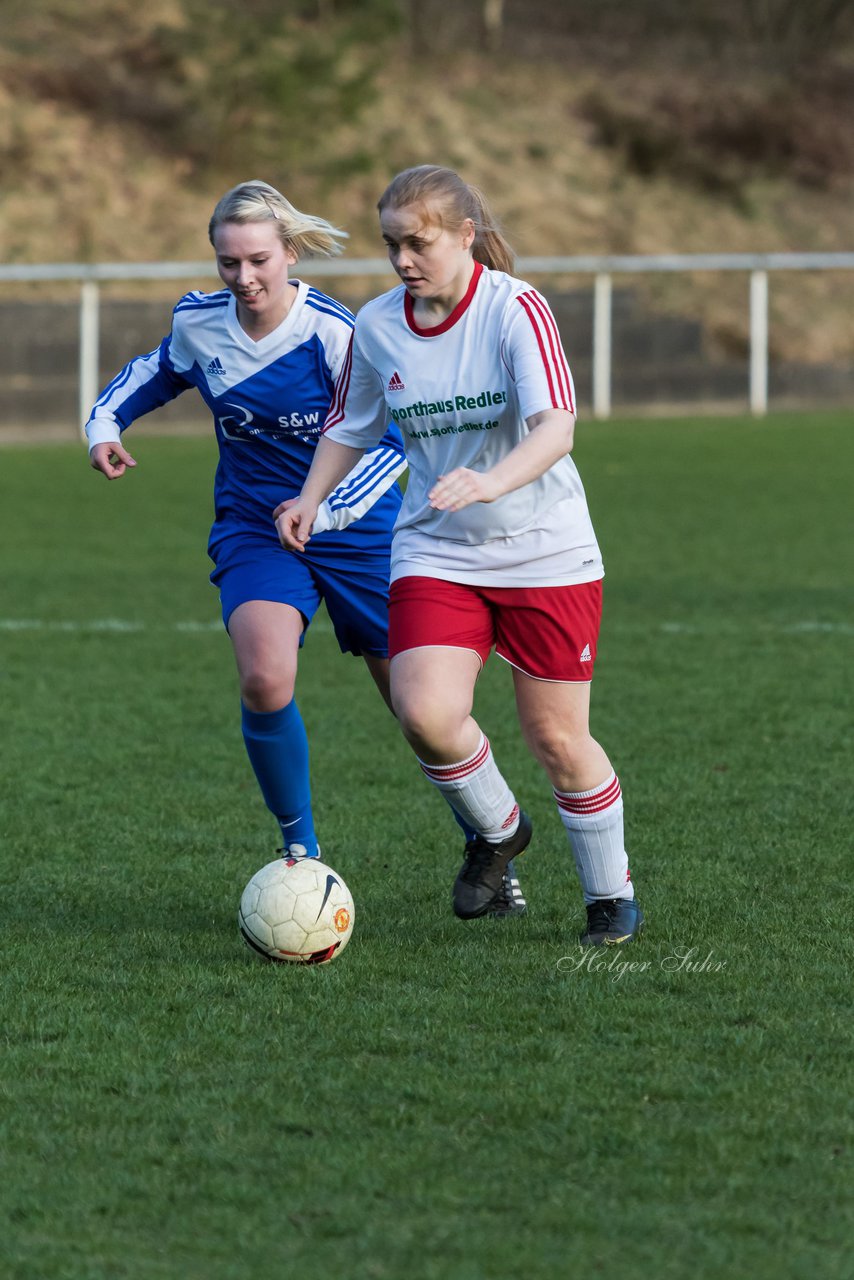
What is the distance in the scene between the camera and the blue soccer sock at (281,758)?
4578 millimetres

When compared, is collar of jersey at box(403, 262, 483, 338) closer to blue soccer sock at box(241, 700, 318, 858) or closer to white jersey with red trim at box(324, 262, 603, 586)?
white jersey with red trim at box(324, 262, 603, 586)

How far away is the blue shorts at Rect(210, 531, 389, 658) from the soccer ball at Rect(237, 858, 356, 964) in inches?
31.5

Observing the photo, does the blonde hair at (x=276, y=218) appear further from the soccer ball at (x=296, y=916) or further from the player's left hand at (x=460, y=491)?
the soccer ball at (x=296, y=916)

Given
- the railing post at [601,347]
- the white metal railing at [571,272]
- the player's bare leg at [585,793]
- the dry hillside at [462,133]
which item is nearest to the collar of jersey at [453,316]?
the player's bare leg at [585,793]

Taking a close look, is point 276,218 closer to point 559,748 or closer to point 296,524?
point 296,524

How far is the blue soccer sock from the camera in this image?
4.58 metres

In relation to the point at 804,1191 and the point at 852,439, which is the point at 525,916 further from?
the point at 852,439

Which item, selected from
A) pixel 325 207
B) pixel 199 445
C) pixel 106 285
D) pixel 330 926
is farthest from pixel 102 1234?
pixel 325 207

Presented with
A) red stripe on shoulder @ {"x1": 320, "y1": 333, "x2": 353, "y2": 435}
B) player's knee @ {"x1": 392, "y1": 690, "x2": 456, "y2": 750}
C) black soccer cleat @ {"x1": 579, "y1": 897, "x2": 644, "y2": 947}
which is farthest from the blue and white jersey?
black soccer cleat @ {"x1": 579, "y1": 897, "x2": 644, "y2": 947}

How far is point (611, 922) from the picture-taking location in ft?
13.6

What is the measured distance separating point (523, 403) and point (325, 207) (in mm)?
22690

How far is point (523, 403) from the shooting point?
379 centimetres

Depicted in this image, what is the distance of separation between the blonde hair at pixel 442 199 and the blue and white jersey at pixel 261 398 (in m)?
0.72

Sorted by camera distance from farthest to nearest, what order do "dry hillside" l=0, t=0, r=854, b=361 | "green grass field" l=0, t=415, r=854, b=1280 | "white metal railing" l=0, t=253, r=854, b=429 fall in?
"dry hillside" l=0, t=0, r=854, b=361 → "white metal railing" l=0, t=253, r=854, b=429 → "green grass field" l=0, t=415, r=854, b=1280
